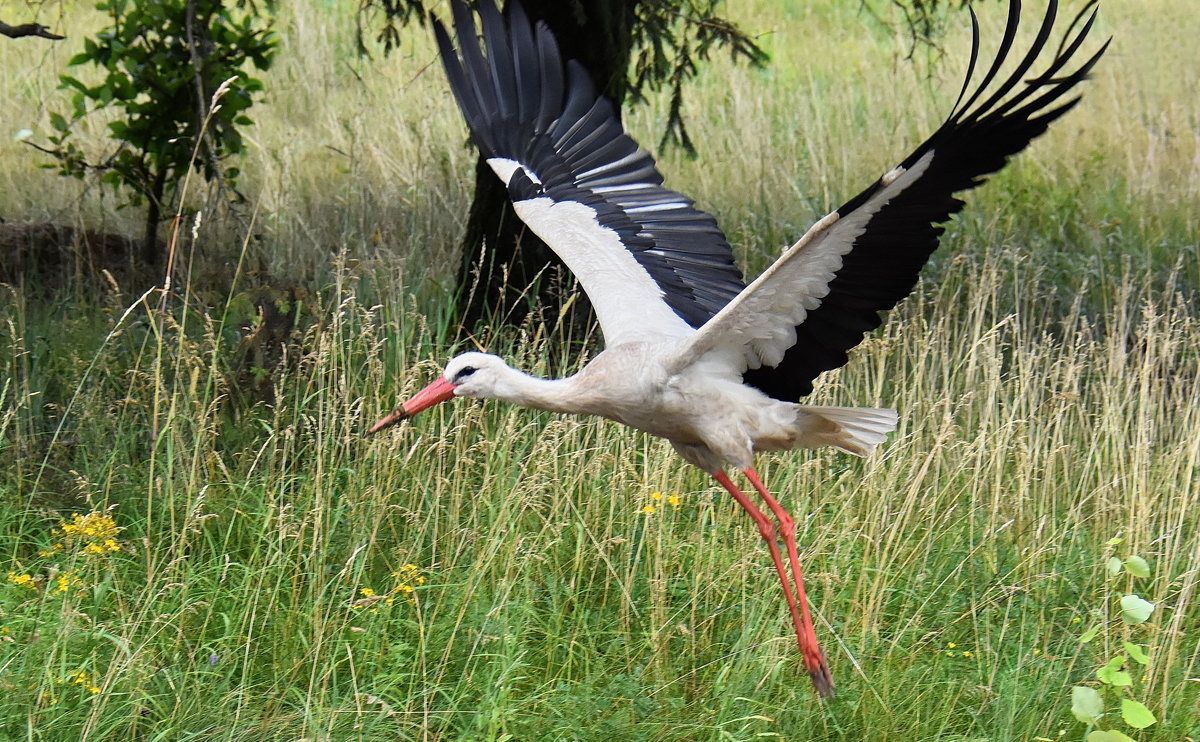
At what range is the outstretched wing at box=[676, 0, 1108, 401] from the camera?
320 cm

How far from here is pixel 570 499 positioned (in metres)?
4.21

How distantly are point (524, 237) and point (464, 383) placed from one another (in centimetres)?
212

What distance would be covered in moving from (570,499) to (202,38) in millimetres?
3160

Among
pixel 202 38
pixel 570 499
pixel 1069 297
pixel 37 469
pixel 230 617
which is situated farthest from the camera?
pixel 1069 297

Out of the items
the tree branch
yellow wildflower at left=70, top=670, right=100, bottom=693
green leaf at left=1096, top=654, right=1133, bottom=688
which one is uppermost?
the tree branch

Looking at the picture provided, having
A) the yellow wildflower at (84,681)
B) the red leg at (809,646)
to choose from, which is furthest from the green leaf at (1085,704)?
the yellow wildflower at (84,681)

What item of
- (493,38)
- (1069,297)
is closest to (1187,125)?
(1069,297)

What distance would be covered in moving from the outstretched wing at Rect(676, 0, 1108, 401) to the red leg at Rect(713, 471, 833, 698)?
397 mm

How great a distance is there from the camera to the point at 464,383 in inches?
166

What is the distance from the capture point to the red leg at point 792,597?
3.69m

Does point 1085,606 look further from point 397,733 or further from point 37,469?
point 37,469

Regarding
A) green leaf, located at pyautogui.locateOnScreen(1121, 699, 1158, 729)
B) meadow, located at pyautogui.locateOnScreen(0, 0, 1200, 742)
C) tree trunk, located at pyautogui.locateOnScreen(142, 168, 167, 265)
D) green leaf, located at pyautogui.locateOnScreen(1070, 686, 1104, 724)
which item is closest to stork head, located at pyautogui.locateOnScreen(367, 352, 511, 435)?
meadow, located at pyautogui.locateOnScreen(0, 0, 1200, 742)

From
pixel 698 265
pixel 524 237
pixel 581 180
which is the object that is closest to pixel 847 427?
pixel 698 265

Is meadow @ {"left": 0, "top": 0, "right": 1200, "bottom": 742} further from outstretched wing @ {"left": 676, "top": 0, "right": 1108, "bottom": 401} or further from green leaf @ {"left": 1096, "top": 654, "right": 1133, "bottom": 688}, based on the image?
outstretched wing @ {"left": 676, "top": 0, "right": 1108, "bottom": 401}
